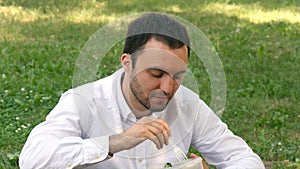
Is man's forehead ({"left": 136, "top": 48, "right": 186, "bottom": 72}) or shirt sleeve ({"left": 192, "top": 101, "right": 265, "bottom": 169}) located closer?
man's forehead ({"left": 136, "top": 48, "right": 186, "bottom": 72})

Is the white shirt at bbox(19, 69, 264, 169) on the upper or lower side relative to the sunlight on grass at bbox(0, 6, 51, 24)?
upper

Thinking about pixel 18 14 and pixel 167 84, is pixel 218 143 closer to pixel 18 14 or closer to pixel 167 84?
pixel 167 84

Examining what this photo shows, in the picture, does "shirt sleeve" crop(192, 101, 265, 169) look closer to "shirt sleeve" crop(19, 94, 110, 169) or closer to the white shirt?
the white shirt

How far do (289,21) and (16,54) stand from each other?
138 inches

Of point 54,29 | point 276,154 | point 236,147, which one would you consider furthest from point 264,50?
point 236,147

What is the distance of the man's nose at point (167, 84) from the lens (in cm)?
299

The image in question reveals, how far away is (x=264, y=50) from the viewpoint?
8.24 metres

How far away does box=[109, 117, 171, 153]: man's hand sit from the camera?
3.01 meters

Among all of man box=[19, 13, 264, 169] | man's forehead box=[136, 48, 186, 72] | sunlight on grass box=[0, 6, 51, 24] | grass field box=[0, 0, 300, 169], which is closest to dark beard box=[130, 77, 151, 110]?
man box=[19, 13, 264, 169]

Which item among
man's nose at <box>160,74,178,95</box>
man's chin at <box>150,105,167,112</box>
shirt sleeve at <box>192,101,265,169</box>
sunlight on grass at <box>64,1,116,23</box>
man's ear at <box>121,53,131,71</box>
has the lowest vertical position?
sunlight on grass at <box>64,1,116,23</box>

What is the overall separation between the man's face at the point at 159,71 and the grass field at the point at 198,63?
532 millimetres

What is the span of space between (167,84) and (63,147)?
1.53 feet

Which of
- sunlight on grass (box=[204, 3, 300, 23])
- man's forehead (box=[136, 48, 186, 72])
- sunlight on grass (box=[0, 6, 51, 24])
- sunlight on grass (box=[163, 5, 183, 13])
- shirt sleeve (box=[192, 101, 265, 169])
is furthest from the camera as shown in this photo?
sunlight on grass (box=[163, 5, 183, 13])

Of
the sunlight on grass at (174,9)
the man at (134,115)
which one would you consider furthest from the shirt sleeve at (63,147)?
the sunlight on grass at (174,9)
